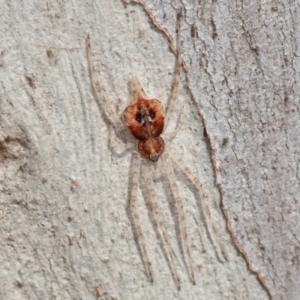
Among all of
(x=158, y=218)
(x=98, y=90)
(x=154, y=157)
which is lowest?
(x=158, y=218)

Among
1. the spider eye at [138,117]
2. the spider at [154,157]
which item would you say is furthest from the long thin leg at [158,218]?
the spider eye at [138,117]

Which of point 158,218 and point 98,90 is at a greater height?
point 98,90

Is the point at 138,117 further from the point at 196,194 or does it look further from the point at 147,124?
the point at 196,194

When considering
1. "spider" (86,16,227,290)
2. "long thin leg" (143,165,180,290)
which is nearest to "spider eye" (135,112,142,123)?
"spider" (86,16,227,290)

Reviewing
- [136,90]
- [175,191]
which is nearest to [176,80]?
[136,90]

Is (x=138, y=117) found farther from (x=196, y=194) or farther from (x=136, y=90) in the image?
(x=196, y=194)

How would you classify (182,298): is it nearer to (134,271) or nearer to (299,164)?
(134,271)

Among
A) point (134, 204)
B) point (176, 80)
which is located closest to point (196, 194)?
point (134, 204)
